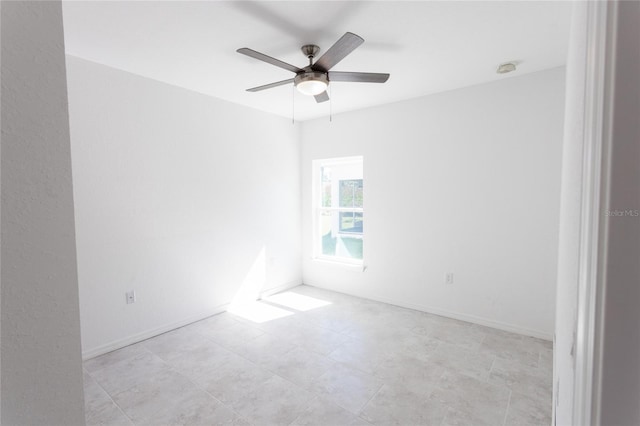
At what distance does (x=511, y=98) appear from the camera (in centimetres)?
303

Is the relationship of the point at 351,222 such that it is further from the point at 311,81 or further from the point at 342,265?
the point at 311,81

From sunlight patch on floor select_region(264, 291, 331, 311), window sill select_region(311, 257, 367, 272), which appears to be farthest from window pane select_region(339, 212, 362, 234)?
sunlight patch on floor select_region(264, 291, 331, 311)

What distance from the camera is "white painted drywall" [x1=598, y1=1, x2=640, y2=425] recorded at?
1.26 ft

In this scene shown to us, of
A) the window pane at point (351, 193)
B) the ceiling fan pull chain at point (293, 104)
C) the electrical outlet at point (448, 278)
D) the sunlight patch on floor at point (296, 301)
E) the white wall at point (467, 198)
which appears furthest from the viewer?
the window pane at point (351, 193)

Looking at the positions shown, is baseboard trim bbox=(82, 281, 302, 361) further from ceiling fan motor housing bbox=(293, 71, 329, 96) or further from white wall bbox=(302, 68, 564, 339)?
ceiling fan motor housing bbox=(293, 71, 329, 96)

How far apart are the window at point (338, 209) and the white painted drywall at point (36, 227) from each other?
12.6 feet

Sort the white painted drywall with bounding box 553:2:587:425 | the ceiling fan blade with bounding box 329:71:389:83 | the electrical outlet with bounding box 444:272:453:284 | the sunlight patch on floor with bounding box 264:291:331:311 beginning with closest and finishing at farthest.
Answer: the white painted drywall with bounding box 553:2:587:425 < the ceiling fan blade with bounding box 329:71:389:83 < the electrical outlet with bounding box 444:272:453:284 < the sunlight patch on floor with bounding box 264:291:331:311

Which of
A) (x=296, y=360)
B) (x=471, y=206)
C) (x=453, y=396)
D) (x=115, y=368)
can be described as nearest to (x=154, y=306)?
(x=115, y=368)

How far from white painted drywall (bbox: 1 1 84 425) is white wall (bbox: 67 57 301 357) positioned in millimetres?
2527

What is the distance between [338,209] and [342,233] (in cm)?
39

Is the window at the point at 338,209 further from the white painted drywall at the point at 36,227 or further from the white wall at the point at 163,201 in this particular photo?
the white painted drywall at the point at 36,227

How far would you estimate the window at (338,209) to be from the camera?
4.43m

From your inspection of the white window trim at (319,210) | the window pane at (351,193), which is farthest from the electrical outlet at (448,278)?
the window pane at (351,193)

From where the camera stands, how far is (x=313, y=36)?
2.21m
